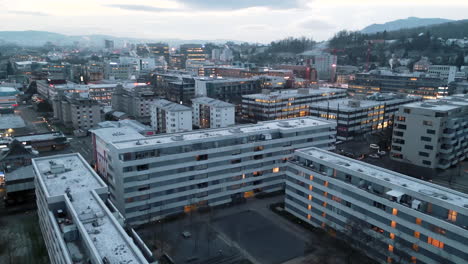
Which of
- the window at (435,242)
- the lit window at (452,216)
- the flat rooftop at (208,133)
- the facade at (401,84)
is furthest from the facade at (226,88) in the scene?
the lit window at (452,216)

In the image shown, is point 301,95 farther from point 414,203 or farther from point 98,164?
point 414,203

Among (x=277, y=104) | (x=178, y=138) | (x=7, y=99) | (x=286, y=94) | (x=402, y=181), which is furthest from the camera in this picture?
(x=7, y=99)

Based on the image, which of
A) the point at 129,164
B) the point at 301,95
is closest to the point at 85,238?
the point at 129,164

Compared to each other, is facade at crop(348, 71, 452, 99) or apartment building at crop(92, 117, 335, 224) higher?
facade at crop(348, 71, 452, 99)

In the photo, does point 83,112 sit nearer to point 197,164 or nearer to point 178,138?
point 178,138

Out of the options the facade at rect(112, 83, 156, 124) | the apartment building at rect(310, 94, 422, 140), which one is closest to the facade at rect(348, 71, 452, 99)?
the apartment building at rect(310, 94, 422, 140)

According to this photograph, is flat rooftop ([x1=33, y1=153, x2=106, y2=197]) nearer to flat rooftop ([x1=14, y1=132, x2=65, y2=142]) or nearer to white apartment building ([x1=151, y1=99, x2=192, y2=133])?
flat rooftop ([x1=14, y1=132, x2=65, y2=142])

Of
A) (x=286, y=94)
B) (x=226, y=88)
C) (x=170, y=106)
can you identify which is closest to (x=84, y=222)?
(x=170, y=106)
